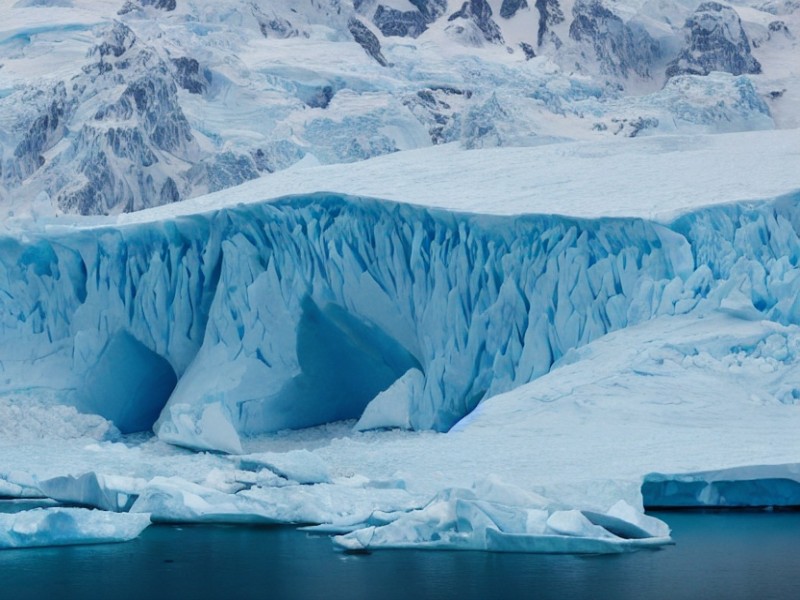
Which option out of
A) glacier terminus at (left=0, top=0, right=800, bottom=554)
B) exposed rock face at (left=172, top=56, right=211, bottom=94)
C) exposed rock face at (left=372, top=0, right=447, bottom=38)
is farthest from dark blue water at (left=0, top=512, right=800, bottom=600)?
exposed rock face at (left=372, top=0, right=447, bottom=38)

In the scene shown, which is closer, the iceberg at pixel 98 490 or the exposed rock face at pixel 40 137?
the iceberg at pixel 98 490

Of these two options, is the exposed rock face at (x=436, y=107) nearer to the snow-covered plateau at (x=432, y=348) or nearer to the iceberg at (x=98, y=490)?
the snow-covered plateau at (x=432, y=348)

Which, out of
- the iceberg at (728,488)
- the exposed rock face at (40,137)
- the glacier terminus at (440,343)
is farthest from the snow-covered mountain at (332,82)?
the iceberg at (728,488)

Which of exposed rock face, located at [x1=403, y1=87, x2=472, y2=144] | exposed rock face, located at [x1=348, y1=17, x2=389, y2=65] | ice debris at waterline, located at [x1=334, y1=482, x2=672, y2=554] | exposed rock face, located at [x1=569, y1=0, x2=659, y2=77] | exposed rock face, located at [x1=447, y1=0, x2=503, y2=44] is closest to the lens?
ice debris at waterline, located at [x1=334, y1=482, x2=672, y2=554]

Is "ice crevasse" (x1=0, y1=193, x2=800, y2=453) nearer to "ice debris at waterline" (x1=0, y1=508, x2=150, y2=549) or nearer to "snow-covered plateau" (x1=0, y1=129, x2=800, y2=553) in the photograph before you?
"snow-covered plateau" (x1=0, y1=129, x2=800, y2=553)

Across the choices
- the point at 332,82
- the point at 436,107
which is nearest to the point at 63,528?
the point at 436,107
